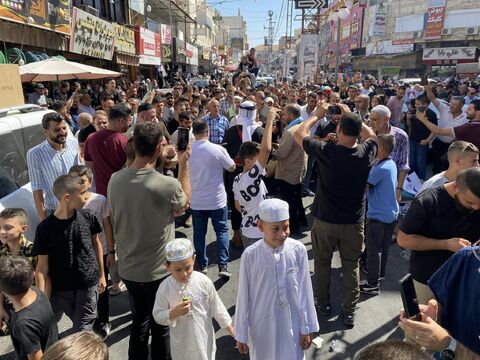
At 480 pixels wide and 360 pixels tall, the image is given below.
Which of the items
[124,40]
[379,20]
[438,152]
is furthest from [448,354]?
[379,20]

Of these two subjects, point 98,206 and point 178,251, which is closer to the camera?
point 178,251

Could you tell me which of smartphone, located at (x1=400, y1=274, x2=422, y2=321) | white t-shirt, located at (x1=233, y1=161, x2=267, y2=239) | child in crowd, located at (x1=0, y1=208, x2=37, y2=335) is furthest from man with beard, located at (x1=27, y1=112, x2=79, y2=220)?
smartphone, located at (x1=400, y1=274, x2=422, y2=321)

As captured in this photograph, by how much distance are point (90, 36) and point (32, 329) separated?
1327cm

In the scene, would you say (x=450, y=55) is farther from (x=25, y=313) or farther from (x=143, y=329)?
(x=25, y=313)

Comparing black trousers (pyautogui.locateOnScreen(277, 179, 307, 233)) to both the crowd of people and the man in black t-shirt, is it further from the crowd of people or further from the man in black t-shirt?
the man in black t-shirt

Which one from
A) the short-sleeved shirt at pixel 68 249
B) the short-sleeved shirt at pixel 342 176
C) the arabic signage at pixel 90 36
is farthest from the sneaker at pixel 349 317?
the arabic signage at pixel 90 36

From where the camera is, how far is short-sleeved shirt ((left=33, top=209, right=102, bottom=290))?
2645 mm

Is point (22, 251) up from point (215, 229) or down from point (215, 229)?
up

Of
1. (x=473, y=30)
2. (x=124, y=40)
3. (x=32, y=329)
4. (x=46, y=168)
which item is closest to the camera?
(x=32, y=329)

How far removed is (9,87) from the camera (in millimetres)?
4949

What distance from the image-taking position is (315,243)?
3672 millimetres

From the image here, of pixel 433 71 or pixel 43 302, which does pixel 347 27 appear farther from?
pixel 43 302

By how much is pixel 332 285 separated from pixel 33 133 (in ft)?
13.6

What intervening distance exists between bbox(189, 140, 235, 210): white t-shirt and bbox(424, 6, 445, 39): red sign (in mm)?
48796
